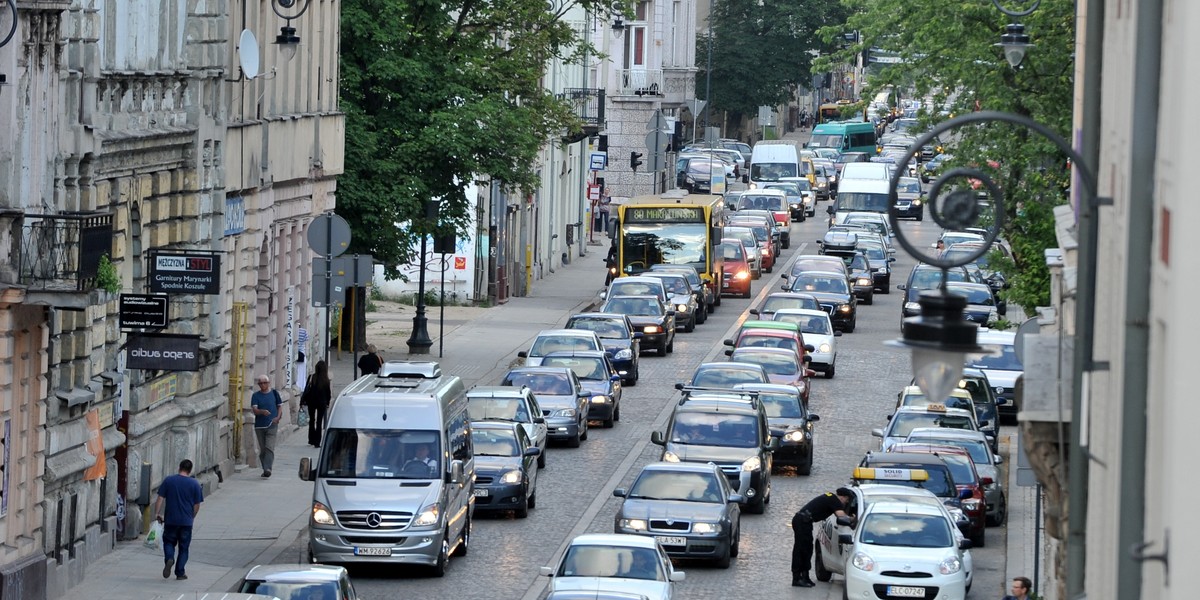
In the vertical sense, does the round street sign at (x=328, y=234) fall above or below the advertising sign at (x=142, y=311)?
above

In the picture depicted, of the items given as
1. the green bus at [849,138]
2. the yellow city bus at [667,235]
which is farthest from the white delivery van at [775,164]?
the yellow city bus at [667,235]

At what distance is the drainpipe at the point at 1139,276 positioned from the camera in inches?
432

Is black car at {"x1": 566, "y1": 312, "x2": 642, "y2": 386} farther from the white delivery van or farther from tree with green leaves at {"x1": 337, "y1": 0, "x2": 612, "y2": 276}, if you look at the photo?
the white delivery van

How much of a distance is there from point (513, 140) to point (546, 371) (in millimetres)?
9101

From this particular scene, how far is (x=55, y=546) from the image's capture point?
2542 centimetres

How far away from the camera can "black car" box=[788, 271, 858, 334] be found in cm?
5622

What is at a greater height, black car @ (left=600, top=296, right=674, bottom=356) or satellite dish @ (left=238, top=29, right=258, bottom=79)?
satellite dish @ (left=238, top=29, right=258, bottom=79)

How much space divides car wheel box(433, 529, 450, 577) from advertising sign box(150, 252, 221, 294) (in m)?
4.58

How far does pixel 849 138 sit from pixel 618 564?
336 ft

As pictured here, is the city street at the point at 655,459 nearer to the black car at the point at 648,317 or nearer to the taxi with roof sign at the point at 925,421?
the black car at the point at 648,317

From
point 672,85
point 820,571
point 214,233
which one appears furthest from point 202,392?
point 672,85

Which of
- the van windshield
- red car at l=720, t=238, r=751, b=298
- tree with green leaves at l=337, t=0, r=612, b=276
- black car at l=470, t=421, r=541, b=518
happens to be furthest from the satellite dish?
red car at l=720, t=238, r=751, b=298

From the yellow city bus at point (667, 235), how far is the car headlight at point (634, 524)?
30940mm

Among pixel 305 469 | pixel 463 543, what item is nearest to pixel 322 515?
pixel 305 469
